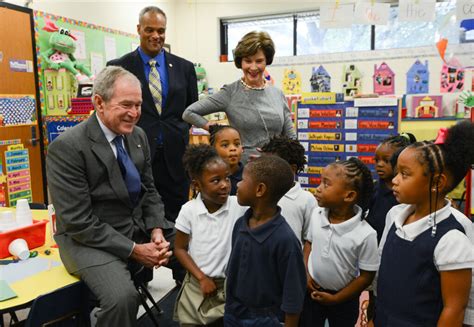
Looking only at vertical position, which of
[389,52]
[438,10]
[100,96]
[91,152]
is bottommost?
[91,152]

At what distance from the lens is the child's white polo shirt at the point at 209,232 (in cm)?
165

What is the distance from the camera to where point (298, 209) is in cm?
174

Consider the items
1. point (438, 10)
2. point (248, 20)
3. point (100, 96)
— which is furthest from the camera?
point (248, 20)

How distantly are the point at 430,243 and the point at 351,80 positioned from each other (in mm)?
5001

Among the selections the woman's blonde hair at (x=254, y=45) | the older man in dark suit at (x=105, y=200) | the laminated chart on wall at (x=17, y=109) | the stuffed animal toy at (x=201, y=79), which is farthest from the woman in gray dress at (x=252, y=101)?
the stuffed animal toy at (x=201, y=79)

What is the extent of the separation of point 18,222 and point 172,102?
3.76 ft

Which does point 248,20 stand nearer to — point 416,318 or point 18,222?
point 18,222

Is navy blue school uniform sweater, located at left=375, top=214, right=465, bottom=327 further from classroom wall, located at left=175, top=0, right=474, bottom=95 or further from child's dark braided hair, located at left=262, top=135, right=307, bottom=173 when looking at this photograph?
classroom wall, located at left=175, top=0, right=474, bottom=95

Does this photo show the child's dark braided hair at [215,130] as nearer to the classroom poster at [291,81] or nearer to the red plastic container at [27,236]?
the red plastic container at [27,236]

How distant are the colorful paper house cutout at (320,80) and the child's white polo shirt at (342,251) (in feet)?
15.3

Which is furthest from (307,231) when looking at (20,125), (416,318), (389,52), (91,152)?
(389,52)

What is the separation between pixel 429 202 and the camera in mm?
1259

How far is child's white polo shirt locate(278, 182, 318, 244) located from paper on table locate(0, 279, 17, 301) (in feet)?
3.37

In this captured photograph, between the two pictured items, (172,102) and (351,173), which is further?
(172,102)
